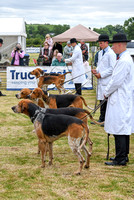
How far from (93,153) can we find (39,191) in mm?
2246

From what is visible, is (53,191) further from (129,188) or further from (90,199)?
(129,188)

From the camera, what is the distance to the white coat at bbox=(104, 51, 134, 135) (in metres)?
5.41

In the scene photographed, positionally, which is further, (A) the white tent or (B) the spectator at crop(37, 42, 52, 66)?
(A) the white tent

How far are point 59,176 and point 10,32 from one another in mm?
21734

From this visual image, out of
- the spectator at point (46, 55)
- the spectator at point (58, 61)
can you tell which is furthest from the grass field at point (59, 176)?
the spectator at point (46, 55)

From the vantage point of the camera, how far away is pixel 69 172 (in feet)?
17.7

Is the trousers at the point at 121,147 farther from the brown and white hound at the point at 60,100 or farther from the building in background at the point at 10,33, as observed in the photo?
the building in background at the point at 10,33

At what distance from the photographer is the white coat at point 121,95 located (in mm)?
5414

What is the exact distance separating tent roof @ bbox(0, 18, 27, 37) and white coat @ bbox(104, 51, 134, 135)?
21056 mm

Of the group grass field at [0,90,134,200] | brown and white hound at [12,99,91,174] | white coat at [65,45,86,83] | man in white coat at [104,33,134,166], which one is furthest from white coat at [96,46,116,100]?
white coat at [65,45,86,83]

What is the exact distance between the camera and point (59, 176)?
207 inches

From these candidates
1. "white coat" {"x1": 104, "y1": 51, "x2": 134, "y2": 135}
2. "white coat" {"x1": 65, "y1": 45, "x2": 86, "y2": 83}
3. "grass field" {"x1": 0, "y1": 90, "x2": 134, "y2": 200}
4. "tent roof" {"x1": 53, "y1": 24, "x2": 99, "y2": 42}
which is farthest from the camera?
"tent roof" {"x1": 53, "y1": 24, "x2": 99, "y2": 42}

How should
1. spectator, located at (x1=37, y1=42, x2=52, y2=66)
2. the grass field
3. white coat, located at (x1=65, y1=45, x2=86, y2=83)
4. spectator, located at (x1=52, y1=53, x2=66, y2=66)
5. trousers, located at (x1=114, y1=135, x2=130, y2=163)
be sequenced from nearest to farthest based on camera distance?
the grass field → trousers, located at (x1=114, y1=135, x2=130, y2=163) → white coat, located at (x1=65, y1=45, x2=86, y2=83) → spectator, located at (x1=52, y1=53, x2=66, y2=66) → spectator, located at (x1=37, y1=42, x2=52, y2=66)

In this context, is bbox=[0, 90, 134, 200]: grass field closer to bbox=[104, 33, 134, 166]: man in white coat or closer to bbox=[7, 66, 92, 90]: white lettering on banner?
bbox=[104, 33, 134, 166]: man in white coat
